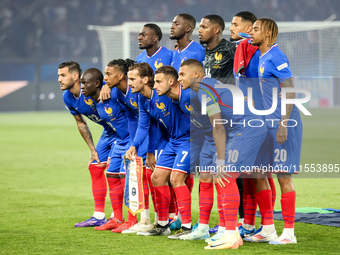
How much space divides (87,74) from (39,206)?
2.08 m

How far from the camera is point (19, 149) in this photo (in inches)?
530

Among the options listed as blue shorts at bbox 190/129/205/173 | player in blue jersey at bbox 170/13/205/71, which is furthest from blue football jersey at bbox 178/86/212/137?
player in blue jersey at bbox 170/13/205/71

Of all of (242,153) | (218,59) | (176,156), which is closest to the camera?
(242,153)

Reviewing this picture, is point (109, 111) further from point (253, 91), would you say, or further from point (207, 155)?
point (253, 91)

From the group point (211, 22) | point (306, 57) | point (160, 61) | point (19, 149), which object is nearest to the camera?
point (211, 22)

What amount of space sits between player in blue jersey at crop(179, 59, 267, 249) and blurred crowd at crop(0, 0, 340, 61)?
112ft

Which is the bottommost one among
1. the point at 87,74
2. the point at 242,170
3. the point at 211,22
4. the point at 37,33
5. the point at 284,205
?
the point at 284,205

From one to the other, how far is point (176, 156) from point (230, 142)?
624 mm

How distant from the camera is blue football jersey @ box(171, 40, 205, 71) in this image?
5.37 m

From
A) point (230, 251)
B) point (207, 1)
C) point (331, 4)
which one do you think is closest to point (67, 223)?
point (230, 251)

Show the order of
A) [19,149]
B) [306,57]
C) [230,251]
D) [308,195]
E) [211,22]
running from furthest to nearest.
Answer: [306,57] → [19,149] → [308,195] → [211,22] → [230,251]

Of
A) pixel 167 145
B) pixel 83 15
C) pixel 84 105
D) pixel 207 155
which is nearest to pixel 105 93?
pixel 84 105

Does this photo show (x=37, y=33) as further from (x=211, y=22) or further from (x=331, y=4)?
(x=211, y=22)

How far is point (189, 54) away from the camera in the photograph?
17.8 feet
